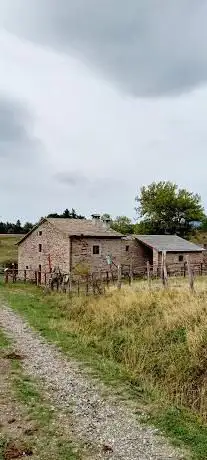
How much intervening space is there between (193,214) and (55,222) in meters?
34.6

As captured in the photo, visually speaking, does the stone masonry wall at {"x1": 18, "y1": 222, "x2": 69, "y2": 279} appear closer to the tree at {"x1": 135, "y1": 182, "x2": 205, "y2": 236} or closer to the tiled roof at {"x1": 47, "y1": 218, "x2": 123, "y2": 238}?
the tiled roof at {"x1": 47, "y1": 218, "x2": 123, "y2": 238}

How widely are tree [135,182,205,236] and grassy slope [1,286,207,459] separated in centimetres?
5105

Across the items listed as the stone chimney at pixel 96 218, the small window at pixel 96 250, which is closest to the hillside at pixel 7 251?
the stone chimney at pixel 96 218

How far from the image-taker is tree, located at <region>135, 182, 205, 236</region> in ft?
230

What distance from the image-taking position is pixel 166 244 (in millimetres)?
46250

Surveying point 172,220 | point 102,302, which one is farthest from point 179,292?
point 172,220

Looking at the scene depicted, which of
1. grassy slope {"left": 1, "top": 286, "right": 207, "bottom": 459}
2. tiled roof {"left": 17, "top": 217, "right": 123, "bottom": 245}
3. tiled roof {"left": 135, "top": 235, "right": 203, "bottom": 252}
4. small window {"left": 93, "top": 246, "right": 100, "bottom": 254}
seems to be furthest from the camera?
tiled roof {"left": 135, "top": 235, "right": 203, "bottom": 252}

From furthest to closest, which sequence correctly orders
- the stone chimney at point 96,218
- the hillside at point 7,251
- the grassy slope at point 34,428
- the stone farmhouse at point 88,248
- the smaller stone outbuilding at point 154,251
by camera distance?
the hillside at point 7,251
the stone chimney at point 96,218
the smaller stone outbuilding at point 154,251
the stone farmhouse at point 88,248
the grassy slope at point 34,428

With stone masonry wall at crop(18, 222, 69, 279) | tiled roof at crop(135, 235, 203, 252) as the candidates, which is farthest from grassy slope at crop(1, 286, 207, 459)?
tiled roof at crop(135, 235, 203, 252)

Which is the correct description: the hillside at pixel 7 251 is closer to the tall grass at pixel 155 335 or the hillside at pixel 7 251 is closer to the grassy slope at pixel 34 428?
the tall grass at pixel 155 335

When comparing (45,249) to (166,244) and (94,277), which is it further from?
(166,244)

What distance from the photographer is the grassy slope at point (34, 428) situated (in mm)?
6797

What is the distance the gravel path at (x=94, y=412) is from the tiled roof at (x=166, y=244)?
32.2m

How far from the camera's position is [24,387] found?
979cm
